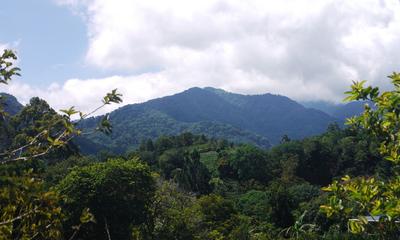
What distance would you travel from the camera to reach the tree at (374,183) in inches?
157

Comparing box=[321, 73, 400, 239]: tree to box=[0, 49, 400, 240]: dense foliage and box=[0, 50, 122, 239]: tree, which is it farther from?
box=[0, 50, 122, 239]: tree

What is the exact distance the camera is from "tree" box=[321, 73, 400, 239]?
3.98 m

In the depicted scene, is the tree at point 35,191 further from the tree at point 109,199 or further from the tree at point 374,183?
the tree at point 109,199

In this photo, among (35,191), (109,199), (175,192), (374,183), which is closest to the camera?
(35,191)

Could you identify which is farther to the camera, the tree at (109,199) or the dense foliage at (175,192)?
the tree at (109,199)

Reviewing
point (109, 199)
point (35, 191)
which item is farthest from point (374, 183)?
point (109, 199)

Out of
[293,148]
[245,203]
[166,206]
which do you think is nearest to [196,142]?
[293,148]

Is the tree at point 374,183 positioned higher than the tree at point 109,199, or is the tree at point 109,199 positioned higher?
the tree at point 374,183

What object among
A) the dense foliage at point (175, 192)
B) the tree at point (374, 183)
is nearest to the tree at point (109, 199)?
the dense foliage at point (175, 192)

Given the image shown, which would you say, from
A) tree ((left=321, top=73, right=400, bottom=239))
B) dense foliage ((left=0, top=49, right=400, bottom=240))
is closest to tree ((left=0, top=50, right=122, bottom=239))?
dense foliage ((left=0, top=49, right=400, bottom=240))

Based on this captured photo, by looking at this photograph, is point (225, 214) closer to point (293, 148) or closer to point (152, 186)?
point (152, 186)

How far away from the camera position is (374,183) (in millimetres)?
4395

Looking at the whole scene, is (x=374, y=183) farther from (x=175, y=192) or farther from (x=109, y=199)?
(x=175, y=192)

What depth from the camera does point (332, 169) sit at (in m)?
75.4
